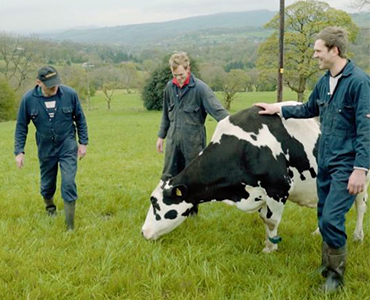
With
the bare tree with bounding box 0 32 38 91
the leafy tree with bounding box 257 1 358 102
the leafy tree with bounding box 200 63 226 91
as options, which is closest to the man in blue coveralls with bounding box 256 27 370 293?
the leafy tree with bounding box 257 1 358 102

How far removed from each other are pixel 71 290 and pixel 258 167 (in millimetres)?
2308

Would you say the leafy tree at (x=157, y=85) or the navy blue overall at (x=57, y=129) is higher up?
the navy blue overall at (x=57, y=129)

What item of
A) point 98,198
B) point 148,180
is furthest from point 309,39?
point 98,198

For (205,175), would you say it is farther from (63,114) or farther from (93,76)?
(93,76)

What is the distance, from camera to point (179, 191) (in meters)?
4.93

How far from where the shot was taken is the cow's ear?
4.86 metres

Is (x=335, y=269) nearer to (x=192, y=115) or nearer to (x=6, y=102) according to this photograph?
(x=192, y=115)

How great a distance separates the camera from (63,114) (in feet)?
18.9

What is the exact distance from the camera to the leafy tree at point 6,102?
173ft

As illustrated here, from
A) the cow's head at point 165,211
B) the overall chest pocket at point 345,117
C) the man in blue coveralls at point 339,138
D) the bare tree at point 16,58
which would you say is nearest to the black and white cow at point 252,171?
the cow's head at point 165,211

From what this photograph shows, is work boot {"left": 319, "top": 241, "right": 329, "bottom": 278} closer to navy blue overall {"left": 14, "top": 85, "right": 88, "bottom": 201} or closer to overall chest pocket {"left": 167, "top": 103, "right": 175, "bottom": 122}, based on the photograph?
overall chest pocket {"left": 167, "top": 103, "right": 175, "bottom": 122}

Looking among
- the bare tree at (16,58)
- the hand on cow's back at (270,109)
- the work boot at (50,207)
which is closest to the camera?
the hand on cow's back at (270,109)

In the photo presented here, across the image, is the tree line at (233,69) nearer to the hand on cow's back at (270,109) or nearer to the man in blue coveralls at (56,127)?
the hand on cow's back at (270,109)

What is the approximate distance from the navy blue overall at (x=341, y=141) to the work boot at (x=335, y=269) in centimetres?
9
